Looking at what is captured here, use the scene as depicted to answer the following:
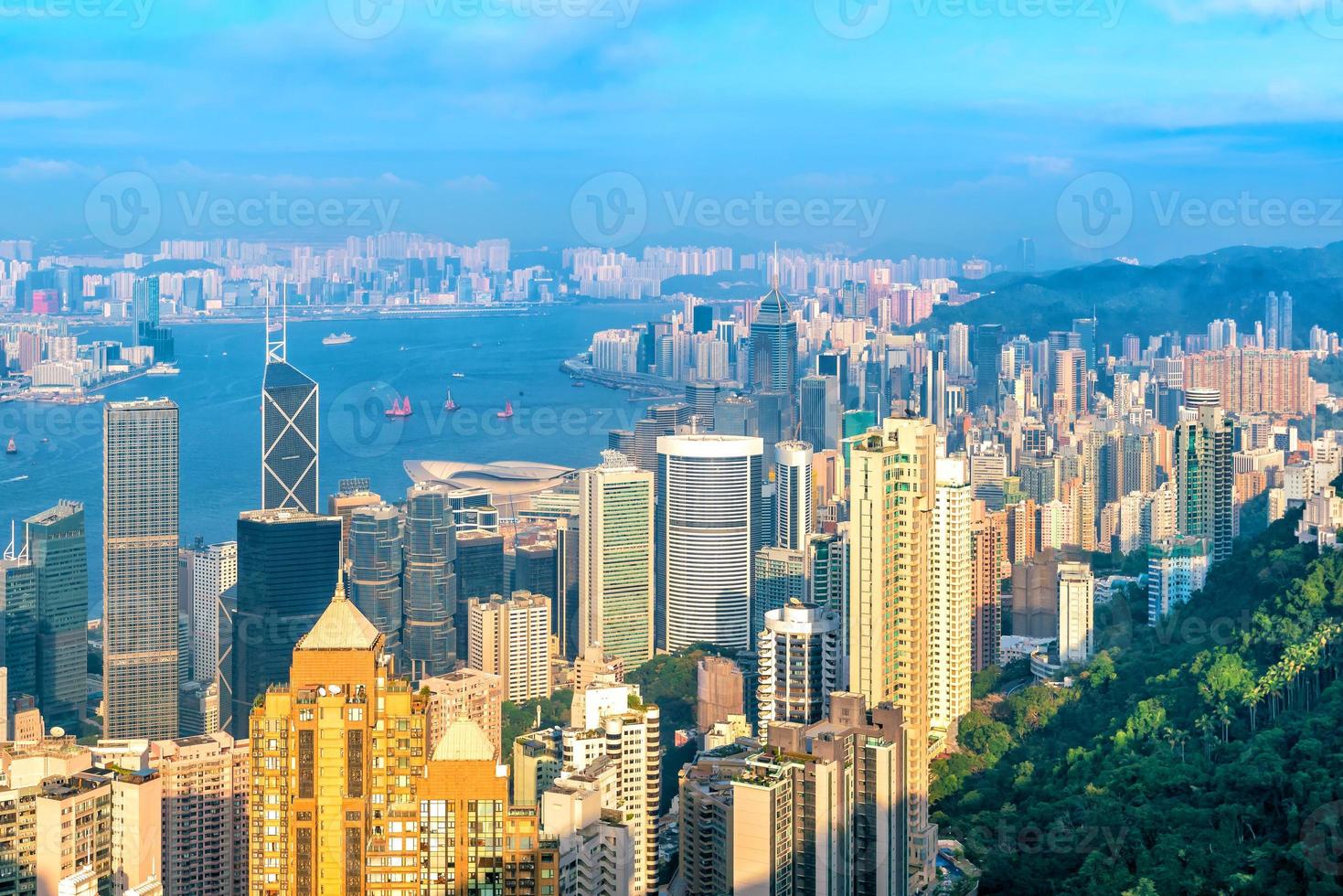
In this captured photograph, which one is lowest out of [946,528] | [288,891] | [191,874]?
[191,874]

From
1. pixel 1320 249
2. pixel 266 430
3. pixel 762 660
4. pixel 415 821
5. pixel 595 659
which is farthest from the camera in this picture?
pixel 1320 249

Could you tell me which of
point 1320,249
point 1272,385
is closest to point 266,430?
point 1272,385

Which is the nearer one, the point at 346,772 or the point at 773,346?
the point at 346,772

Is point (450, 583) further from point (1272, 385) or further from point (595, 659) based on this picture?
point (1272, 385)

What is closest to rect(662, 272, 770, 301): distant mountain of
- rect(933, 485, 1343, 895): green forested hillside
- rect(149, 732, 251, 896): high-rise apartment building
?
rect(933, 485, 1343, 895): green forested hillside

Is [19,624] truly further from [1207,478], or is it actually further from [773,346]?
[773,346]

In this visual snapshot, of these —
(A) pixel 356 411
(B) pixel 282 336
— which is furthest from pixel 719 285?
(B) pixel 282 336
